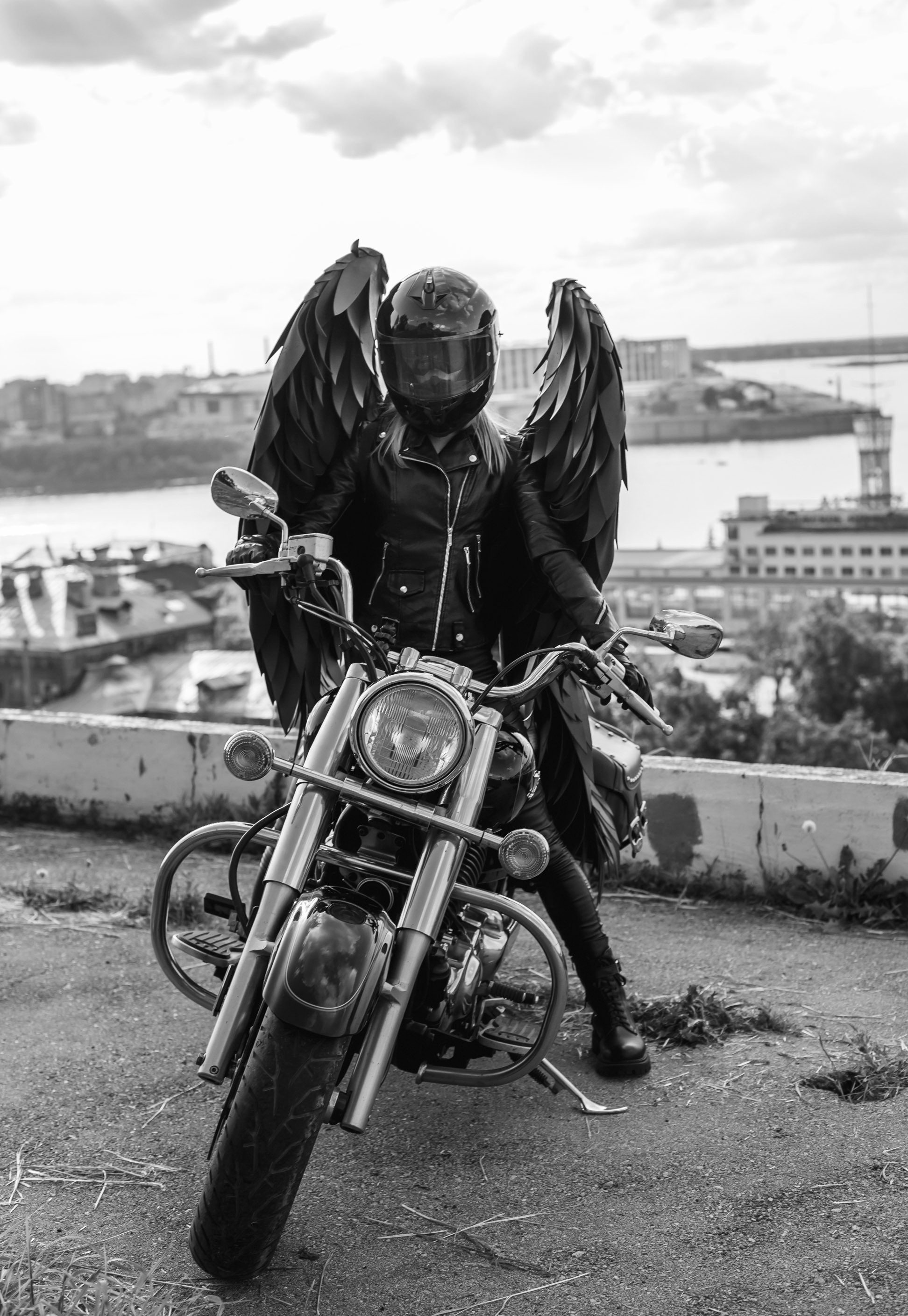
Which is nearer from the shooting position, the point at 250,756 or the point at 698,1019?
the point at 250,756

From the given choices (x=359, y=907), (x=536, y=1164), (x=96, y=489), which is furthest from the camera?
(x=96, y=489)

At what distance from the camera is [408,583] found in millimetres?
3479

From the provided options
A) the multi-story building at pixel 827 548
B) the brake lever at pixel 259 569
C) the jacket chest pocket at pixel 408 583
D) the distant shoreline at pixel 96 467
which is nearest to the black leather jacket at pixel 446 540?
the jacket chest pocket at pixel 408 583

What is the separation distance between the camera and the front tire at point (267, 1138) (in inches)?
101

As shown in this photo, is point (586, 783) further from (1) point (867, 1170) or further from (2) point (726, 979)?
(1) point (867, 1170)

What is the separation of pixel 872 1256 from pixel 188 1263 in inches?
50.4

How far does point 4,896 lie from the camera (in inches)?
192

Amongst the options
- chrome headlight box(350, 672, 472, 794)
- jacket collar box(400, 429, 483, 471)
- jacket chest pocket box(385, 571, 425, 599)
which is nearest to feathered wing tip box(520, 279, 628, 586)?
jacket collar box(400, 429, 483, 471)

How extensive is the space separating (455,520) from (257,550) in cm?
51

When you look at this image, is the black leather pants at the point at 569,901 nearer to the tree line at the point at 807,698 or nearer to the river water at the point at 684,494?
the tree line at the point at 807,698

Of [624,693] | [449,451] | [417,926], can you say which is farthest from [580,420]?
[417,926]

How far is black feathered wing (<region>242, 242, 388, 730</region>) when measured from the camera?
143 inches

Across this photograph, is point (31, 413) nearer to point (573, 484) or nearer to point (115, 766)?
point (115, 766)

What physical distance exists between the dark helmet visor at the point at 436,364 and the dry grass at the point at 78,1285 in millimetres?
1949
